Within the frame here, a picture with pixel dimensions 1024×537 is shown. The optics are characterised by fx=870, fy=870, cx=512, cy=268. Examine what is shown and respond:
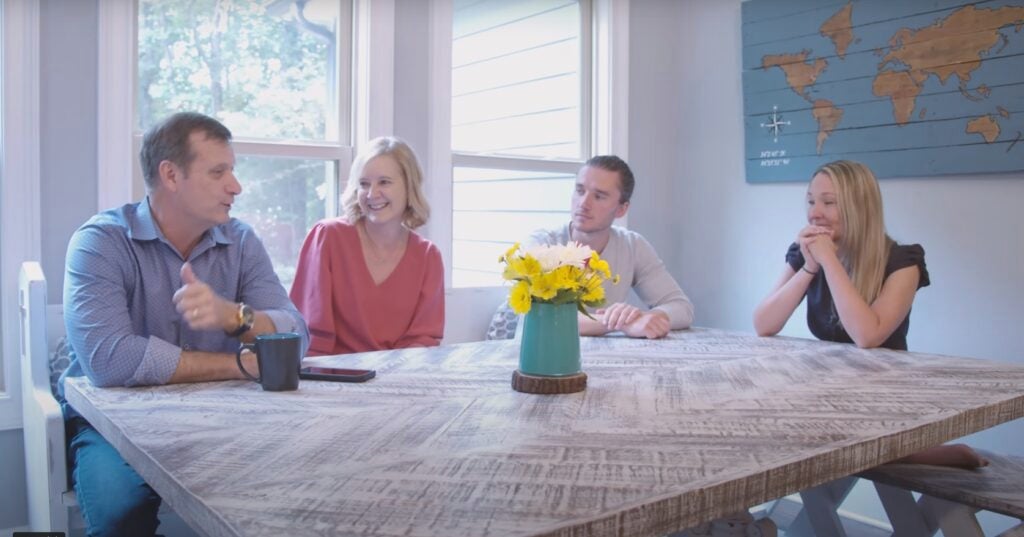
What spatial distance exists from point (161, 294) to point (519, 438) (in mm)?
1066

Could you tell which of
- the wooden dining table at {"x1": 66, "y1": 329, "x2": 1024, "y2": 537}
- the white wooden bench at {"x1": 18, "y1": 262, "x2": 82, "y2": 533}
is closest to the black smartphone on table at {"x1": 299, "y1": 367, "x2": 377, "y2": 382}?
the wooden dining table at {"x1": 66, "y1": 329, "x2": 1024, "y2": 537}

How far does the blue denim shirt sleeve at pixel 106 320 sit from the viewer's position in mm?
1617

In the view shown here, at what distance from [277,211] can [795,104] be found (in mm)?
2021

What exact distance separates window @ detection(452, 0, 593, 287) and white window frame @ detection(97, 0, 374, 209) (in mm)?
394

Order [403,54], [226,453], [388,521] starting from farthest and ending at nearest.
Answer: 1. [403,54]
2. [226,453]
3. [388,521]

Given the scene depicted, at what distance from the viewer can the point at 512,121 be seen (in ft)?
11.7

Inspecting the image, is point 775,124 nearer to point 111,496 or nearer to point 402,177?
point 402,177

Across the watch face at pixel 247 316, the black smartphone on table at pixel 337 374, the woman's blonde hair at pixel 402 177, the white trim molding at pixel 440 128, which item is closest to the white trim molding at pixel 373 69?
the white trim molding at pixel 440 128

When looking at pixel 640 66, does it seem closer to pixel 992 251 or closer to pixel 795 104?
pixel 795 104

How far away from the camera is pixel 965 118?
9.52 feet

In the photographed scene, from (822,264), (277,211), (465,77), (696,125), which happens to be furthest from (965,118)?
(277,211)

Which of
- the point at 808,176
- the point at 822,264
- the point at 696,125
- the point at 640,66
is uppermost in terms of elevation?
the point at 640,66

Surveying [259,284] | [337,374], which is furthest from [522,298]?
[259,284]

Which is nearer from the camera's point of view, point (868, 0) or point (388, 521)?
point (388, 521)
